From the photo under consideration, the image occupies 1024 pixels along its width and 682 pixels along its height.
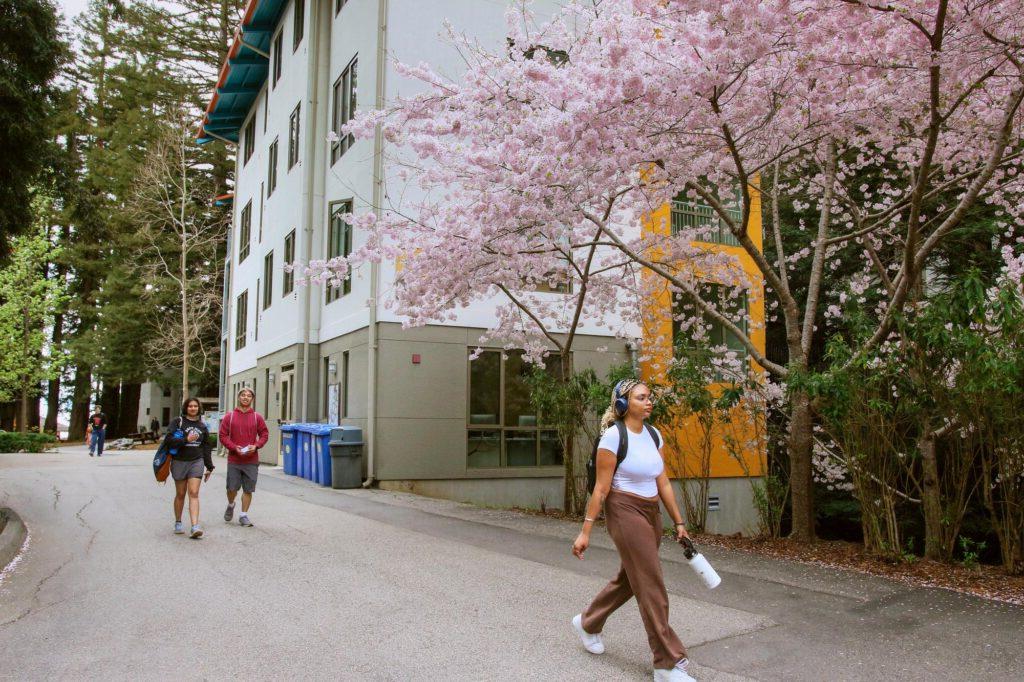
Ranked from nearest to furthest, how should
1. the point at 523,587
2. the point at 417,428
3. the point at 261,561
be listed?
1. the point at 523,587
2. the point at 261,561
3. the point at 417,428

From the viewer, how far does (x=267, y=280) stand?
25.7 metres

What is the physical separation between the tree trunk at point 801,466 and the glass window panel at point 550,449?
299 inches

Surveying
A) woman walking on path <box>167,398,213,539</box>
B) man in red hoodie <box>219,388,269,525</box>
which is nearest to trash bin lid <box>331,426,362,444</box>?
man in red hoodie <box>219,388,269,525</box>

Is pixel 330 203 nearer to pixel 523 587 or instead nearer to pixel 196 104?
pixel 523 587

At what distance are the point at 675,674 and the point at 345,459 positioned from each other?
11959 mm

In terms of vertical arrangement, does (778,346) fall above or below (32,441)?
above

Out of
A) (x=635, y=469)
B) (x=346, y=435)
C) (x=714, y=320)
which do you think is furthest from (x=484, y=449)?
(x=635, y=469)

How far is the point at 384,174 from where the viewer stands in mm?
16141

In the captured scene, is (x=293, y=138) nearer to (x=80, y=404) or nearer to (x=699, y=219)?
(x=699, y=219)

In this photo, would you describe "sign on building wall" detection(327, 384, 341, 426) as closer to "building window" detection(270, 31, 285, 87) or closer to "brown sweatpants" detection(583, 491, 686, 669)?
"building window" detection(270, 31, 285, 87)

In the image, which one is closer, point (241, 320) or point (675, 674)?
point (675, 674)

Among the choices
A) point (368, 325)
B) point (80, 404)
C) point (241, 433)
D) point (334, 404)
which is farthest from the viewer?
point (80, 404)

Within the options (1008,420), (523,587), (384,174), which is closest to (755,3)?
(1008,420)

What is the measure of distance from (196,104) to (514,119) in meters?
37.8
